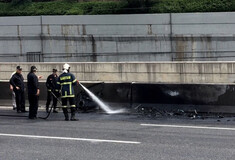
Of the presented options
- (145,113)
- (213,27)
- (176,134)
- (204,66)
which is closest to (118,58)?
(213,27)

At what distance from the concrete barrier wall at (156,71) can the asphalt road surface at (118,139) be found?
681 centimetres

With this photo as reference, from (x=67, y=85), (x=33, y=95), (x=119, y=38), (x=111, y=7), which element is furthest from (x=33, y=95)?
(x=111, y=7)

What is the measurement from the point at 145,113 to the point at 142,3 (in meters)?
21.1

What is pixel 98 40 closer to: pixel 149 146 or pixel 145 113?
pixel 145 113

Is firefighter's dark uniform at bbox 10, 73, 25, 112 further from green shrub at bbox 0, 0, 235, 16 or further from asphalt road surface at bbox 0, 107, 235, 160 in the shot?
green shrub at bbox 0, 0, 235, 16

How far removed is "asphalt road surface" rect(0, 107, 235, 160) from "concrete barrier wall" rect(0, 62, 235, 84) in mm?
6811

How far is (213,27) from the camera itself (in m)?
29.9

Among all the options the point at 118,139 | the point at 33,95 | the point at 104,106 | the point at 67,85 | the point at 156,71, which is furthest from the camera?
the point at 156,71

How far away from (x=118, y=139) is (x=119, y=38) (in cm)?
2147

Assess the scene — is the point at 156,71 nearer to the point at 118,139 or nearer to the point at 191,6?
the point at 118,139

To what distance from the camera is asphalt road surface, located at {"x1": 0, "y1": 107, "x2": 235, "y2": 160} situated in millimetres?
8227

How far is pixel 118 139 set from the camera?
9758 millimetres

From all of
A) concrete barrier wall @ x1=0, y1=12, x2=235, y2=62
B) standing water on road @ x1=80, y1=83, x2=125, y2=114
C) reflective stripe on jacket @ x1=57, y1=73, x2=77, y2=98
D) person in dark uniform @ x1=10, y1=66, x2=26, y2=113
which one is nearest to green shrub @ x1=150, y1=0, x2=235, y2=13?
concrete barrier wall @ x1=0, y1=12, x2=235, y2=62

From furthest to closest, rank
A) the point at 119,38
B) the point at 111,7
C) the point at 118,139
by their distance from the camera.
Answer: the point at 111,7, the point at 119,38, the point at 118,139
